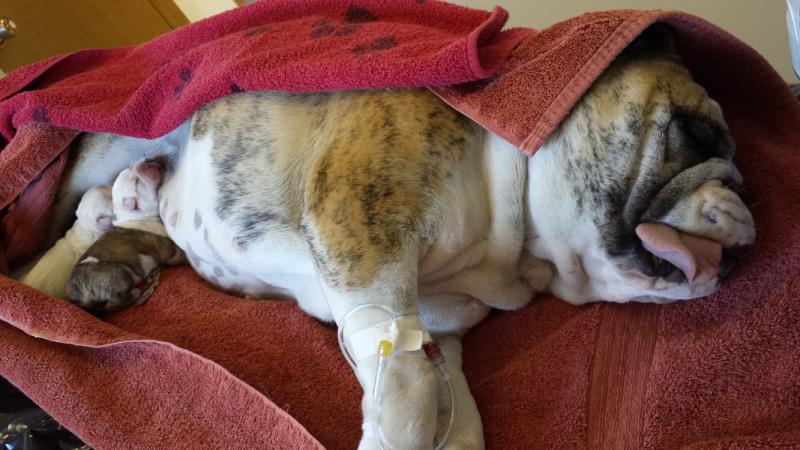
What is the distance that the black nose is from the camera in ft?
3.37

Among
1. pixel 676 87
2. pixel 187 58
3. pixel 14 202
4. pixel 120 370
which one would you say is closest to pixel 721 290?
pixel 676 87

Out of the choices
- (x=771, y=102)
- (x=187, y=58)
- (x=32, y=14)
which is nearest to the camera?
(x=771, y=102)

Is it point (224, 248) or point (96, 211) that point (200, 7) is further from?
point (224, 248)

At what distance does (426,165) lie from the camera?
41.0 inches

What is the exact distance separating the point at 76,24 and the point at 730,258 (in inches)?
123

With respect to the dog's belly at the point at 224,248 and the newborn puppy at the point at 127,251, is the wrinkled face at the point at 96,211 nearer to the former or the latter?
the newborn puppy at the point at 127,251

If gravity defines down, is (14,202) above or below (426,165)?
below

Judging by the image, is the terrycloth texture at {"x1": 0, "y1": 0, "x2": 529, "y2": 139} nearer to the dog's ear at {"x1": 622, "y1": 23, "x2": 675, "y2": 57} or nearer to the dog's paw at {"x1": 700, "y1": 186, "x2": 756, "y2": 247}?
the dog's ear at {"x1": 622, "y1": 23, "x2": 675, "y2": 57}

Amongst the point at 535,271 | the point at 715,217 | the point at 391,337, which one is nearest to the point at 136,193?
the point at 391,337

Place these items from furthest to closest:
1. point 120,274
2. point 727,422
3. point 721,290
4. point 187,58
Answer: point 187,58
point 120,274
point 721,290
point 727,422

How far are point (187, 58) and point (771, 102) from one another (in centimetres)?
133

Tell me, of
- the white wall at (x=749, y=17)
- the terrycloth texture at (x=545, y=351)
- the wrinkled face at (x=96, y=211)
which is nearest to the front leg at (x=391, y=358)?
the terrycloth texture at (x=545, y=351)

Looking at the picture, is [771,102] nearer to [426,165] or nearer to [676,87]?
[676,87]

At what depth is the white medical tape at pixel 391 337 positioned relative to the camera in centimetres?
94
